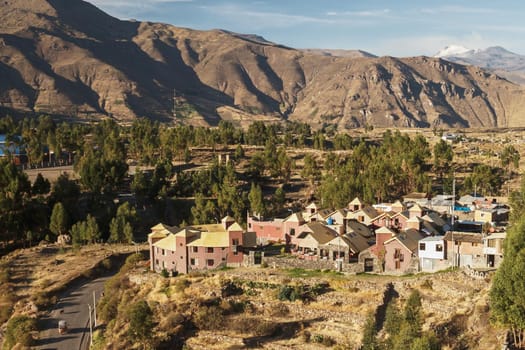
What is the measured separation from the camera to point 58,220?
56406 millimetres

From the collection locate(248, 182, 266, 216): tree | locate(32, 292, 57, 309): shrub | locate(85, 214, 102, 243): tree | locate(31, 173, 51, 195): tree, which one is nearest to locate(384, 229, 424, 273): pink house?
locate(248, 182, 266, 216): tree

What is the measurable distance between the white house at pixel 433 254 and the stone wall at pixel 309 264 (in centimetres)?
421

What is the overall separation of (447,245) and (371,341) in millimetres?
13124

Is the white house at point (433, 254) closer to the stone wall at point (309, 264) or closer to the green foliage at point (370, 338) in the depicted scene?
the stone wall at point (309, 264)

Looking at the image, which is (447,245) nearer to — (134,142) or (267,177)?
(267,177)

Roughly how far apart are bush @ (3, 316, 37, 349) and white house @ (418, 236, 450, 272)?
26252 millimetres

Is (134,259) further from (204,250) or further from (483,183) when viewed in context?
(483,183)

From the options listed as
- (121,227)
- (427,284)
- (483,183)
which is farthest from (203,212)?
(483,183)

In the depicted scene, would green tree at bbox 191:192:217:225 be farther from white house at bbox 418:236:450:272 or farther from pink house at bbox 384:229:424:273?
white house at bbox 418:236:450:272

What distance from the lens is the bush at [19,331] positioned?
35.0 meters

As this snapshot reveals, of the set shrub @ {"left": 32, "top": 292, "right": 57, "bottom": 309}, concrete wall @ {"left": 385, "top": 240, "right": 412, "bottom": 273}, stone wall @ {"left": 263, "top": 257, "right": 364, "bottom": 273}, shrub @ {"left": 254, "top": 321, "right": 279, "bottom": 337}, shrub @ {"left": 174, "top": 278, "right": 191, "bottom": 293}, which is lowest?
shrub @ {"left": 32, "top": 292, "right": 57, "bottom": 309}

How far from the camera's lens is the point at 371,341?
2780 cm

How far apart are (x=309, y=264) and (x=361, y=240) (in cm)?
561

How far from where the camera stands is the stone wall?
3950 cm
